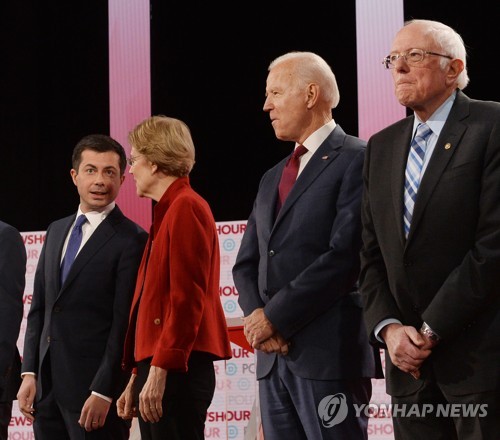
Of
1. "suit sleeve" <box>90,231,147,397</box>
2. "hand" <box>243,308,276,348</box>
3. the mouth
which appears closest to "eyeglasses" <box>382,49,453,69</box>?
"hand" <box>243,308,276,348</box>

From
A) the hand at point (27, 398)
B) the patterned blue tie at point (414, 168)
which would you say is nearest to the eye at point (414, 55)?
the patterned blue tie at point (414, 168)

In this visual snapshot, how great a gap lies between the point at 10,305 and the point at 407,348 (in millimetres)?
2008

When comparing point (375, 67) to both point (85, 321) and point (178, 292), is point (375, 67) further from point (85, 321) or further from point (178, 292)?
point (178, 292)

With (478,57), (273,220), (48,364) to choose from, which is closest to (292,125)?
(273,220)

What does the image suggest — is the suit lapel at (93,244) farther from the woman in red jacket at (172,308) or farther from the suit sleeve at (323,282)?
the suit sleeve at (323,282)

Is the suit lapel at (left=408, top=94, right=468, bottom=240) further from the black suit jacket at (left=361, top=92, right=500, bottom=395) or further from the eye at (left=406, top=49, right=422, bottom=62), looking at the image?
the eye at (left=406, top=49, right=422, bottom=62)

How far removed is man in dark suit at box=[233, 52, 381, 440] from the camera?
2.82m

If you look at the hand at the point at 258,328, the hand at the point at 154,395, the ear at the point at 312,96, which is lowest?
the hand at the point at 154,395

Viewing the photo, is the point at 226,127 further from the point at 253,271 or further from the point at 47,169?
the point at 253,271

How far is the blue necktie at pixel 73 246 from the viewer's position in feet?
11.9

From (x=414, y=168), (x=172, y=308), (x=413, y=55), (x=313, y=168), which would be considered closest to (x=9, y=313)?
(x=172, y=308)

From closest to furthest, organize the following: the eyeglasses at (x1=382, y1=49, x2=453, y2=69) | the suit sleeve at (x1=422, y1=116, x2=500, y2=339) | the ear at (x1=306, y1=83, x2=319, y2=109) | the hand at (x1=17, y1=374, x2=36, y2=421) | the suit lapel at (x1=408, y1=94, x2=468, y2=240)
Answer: the suit sleeve at (x1=422, y1=116, x2=500, y2=339), the suit lapel at (x1=408, y1=94, x2=468, y2=240), the eyeglasses at (x1=382, y1=49, x2=453, y2=69), the ear at (x1=306, y1=83, x2=319, y2=109), the hand at (x1=17, y1=374, x2=36, y2=421)

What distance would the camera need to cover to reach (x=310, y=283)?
2.84 m

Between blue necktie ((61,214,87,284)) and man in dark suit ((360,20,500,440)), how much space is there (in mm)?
1395
